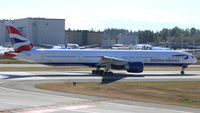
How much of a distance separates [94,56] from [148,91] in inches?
728

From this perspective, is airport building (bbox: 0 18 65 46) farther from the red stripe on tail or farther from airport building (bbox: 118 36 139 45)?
the red stripe on tail

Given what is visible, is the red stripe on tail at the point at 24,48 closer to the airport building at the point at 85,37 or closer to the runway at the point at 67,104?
the runway at the point at 67,104

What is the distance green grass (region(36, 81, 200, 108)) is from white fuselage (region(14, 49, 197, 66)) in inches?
482

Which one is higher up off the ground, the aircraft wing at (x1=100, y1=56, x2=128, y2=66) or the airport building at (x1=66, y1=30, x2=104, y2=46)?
the airport building at (x1=66, y1=30, x2=104, y2=46)

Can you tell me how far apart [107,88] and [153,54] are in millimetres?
18765

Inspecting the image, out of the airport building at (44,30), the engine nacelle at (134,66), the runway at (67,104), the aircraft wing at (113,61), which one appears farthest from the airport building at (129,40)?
the runway at (67,104)

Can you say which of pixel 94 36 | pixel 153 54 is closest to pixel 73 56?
pixel 153 54

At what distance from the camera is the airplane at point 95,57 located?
48625 millimetres

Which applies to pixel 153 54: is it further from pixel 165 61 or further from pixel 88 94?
pixel 88 94

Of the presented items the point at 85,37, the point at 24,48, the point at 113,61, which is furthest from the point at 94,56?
the point at 85,37

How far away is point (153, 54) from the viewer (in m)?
52.8

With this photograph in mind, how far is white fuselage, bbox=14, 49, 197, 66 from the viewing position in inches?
1957

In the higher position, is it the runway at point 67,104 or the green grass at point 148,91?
the runway at point 67,104

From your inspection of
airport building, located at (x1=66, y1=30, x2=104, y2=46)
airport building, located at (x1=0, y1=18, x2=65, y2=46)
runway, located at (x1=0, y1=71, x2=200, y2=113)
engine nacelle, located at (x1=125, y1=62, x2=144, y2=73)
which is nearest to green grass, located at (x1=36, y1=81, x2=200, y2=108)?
runway, located at (x1=0, y1=71, x2=200, y2=113)
